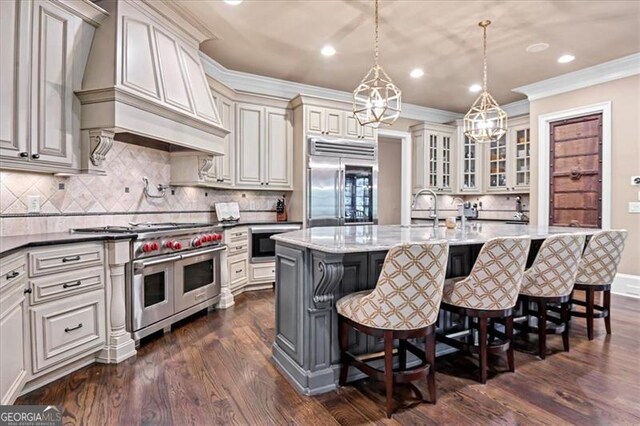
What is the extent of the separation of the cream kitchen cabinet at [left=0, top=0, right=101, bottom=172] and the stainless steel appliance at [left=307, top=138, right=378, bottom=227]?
2746 millimetres

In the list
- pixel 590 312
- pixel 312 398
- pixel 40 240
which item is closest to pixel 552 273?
pixel 590 312

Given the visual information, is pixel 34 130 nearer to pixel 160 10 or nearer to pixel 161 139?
pixel 161 139

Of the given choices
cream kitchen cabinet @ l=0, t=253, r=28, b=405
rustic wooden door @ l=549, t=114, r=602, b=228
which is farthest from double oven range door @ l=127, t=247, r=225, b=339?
rustic wooden door @ l=549, t=114, r=602, b=228

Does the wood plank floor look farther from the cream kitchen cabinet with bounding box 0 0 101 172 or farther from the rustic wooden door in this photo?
the rustic wooden door

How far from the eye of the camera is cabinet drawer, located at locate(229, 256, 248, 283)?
161 inches

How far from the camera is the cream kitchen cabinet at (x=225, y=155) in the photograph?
4219 mm

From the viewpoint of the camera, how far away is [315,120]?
482 centimetres

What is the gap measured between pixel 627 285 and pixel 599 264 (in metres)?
2.18

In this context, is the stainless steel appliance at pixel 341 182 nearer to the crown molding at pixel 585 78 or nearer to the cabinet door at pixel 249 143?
the cabinet door at pixel 249 143

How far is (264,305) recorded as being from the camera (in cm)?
391

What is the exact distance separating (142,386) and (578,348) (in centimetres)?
321

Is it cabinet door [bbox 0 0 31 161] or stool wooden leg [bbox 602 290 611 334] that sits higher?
cabinet door [bbox 0 0 31 161]

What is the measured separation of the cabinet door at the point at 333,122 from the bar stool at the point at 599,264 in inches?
127

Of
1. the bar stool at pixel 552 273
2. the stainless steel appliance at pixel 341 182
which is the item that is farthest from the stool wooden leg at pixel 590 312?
the stainless steel appliance at pixel 341 182
